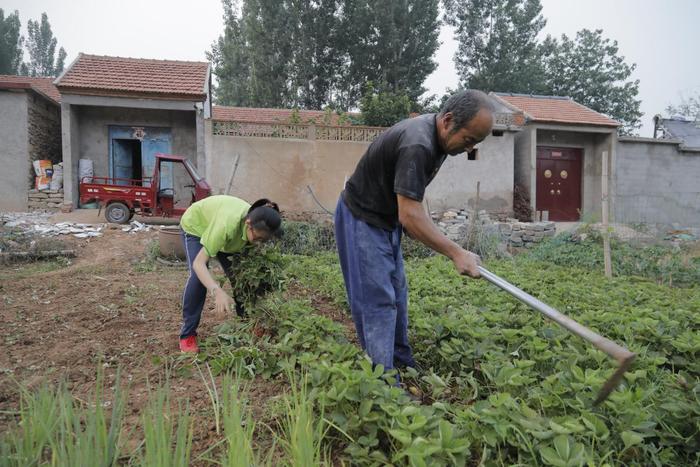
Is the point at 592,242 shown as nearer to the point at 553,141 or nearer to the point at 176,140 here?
the point at 553,141

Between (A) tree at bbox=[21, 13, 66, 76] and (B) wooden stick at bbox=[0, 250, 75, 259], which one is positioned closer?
(B) wooden stick at bbox=[0, 250, 75, 259]

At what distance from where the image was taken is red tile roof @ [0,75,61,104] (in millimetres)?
10750

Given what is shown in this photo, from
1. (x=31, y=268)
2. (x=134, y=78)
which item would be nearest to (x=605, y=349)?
(x=31, y=268)

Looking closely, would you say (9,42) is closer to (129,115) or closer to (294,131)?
(129,115)

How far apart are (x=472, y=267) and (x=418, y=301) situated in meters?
2.04

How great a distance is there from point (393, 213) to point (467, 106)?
65cm

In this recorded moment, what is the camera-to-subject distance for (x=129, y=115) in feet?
38.9

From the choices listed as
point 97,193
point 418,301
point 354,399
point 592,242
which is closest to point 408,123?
point 354,399

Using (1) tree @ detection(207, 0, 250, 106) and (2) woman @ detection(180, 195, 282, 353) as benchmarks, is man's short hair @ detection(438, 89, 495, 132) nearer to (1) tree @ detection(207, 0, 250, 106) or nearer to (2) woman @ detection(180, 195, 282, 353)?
(2) woman @ detection(180, 195, 282, 353)

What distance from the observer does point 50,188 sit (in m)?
11.1

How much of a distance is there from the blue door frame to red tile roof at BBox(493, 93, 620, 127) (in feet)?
34.1

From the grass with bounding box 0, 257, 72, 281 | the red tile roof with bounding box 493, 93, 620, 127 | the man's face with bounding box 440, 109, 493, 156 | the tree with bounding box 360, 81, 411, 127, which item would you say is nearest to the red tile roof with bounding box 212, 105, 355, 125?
the tree with bounding box 360, 81, 411, 127

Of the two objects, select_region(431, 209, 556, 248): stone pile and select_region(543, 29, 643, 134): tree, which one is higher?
select_region(543, 29, 643, 134): tree

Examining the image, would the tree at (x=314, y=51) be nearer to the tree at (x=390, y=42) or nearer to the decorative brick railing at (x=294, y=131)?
the tree at (x=390, y=42)
